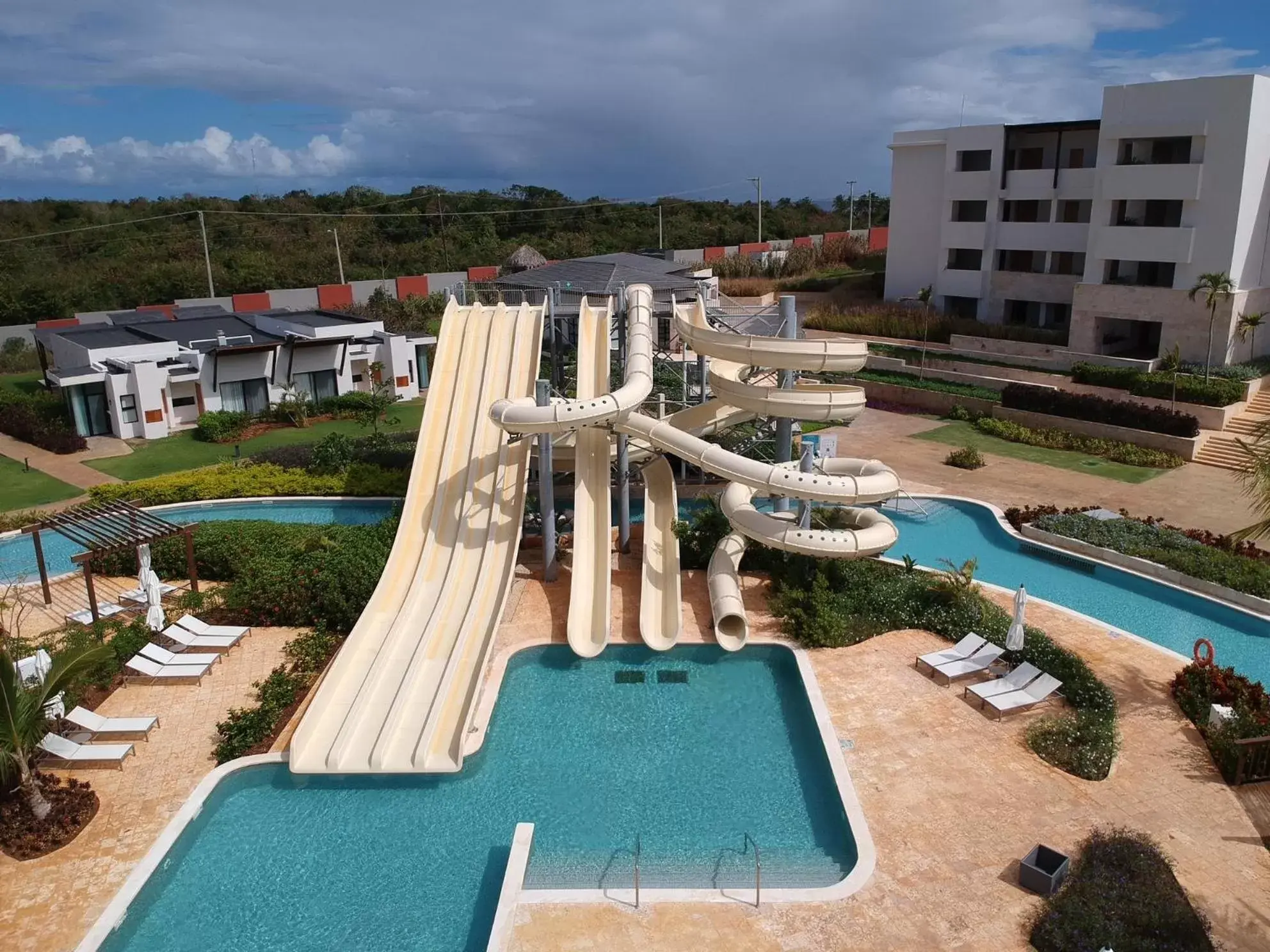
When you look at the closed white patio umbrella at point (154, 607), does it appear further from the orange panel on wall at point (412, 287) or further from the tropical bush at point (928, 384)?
the orange panel on wall at point (412, 287)

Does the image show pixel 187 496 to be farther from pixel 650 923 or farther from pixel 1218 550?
pixel 1218 550

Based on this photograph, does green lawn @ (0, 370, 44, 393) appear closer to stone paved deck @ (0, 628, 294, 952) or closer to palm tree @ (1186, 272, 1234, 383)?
stone paved deck @ (0, 628, 294, 952)

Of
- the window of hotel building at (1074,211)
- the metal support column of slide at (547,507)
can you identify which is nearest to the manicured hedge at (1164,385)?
the window of hotel building at (1074,211)

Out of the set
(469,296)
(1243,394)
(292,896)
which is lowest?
(292,896)

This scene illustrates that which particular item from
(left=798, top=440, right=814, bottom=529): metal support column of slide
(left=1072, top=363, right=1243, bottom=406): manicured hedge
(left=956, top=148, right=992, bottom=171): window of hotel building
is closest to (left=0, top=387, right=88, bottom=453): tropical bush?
(left=798, top=440, right=814, bottom=529): metal support column of slide

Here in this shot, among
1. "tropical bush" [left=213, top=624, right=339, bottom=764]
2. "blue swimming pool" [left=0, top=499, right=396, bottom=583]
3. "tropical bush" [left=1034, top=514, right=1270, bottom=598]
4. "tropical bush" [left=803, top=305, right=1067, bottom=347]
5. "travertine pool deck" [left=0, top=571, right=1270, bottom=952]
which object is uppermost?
"tropical bush" [left=803, top=305, right=1067, bottom=347]

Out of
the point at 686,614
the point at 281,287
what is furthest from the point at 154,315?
the point at 686,614
